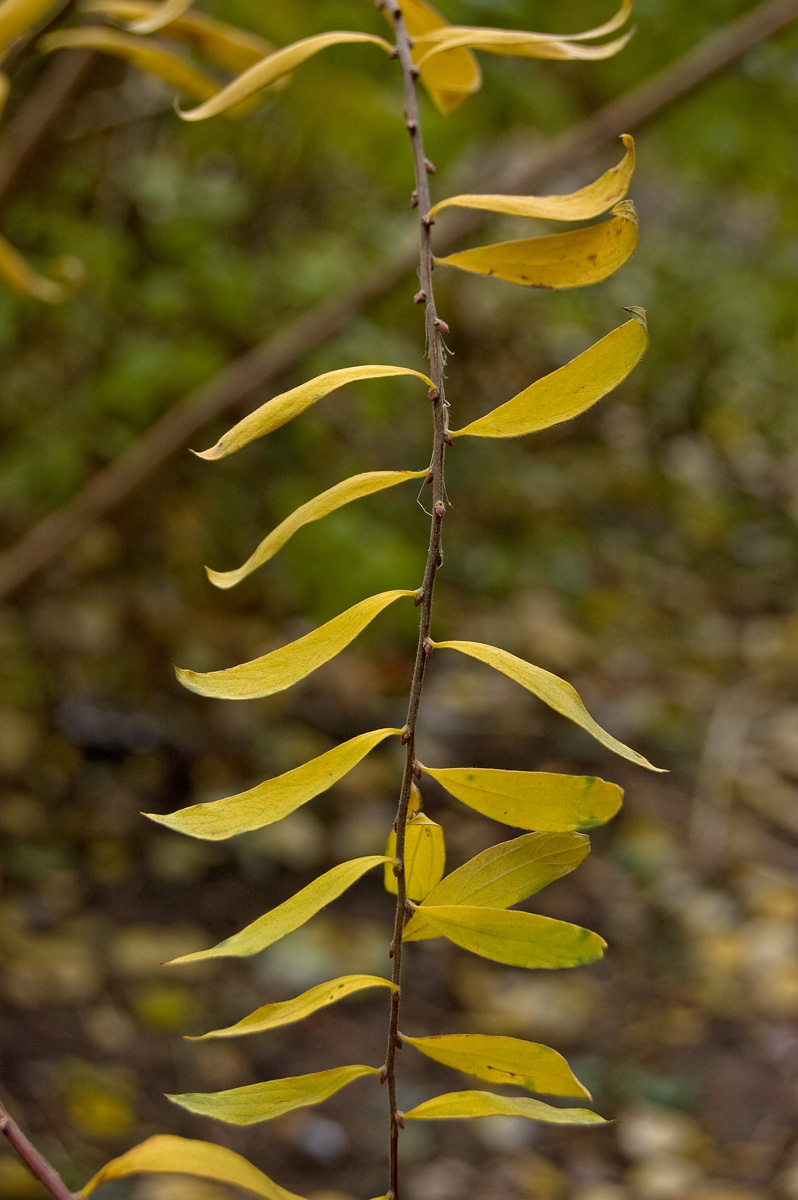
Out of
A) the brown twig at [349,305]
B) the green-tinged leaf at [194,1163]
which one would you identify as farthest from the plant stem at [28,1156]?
the brown twig at [349,305]

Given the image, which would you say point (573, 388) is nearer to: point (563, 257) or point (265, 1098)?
point (563, 257)

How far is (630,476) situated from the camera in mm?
2520

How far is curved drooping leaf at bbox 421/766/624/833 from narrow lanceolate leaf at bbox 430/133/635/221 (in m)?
0.14

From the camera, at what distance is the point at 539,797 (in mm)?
265

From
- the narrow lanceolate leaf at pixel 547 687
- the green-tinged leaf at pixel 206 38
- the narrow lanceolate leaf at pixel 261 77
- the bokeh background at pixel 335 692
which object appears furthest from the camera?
A: the bokeh background at pixel 335 692

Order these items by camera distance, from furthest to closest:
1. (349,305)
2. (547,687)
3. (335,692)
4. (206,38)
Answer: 1. (335,692)
2. (349,305)
3. (206,38)
4. (547,687)

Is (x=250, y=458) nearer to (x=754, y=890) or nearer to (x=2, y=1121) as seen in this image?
(x=754, y=890)

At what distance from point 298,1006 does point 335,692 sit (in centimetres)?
151

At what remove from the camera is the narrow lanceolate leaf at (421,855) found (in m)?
0.28

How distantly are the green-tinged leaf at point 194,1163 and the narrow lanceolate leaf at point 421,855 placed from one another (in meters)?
0.08

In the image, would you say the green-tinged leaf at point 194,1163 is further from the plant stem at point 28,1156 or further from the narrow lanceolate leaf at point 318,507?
the narrow lanceolate leaf at point 318,507

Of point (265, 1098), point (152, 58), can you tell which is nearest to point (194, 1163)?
point (265, 1098)

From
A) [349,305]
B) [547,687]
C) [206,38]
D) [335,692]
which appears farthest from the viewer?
[335,692]

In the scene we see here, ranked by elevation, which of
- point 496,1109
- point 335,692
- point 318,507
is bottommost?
point 335,692
